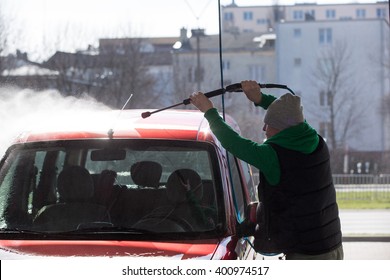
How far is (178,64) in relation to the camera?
4457 millimetres

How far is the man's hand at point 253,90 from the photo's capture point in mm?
3555

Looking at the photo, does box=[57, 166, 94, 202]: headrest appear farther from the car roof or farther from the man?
the man

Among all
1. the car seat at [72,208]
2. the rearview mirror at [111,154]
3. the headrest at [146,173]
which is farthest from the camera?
the headrest at [146,173]

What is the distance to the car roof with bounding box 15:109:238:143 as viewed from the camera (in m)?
3.57

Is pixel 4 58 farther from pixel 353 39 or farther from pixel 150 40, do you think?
pixel 353 39

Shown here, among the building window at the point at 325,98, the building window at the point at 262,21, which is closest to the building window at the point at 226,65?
the building window at the point at 262,21

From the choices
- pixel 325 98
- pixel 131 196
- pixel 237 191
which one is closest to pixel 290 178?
pixel 237 191

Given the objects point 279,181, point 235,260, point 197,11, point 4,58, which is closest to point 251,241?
point 235,260

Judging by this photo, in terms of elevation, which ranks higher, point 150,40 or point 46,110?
point 150,40

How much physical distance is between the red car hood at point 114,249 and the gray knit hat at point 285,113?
52 centimetres

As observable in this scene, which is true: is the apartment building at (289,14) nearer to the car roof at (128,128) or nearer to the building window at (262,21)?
the building window at (262,21)

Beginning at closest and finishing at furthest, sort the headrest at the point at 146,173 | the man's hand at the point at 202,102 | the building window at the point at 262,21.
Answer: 1. the man's hand at the point at 202,102
2. the headrest at the point at 146,173
3. the building window at the point at 262,21

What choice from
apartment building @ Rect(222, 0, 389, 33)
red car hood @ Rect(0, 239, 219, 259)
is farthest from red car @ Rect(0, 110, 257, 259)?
apartment building @ Rect(222, 0, 389, 33)

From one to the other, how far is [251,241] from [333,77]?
1091mm
